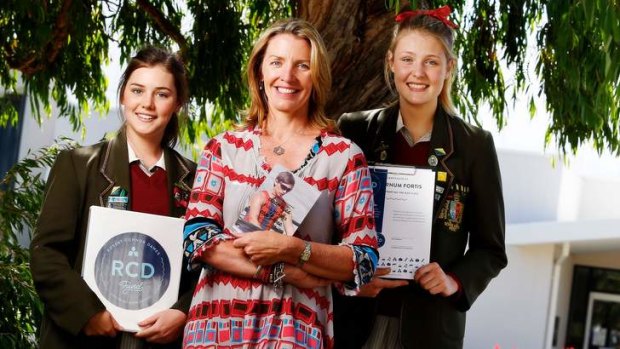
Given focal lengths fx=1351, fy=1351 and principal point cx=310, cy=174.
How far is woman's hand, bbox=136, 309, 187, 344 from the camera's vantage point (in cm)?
358

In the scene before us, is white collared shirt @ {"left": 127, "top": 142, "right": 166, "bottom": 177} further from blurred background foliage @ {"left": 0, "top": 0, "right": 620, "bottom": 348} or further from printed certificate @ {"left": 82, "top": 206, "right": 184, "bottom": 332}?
blurred background foliage @ {"left": 0, "top": 0, "right": 620, "bottom": 348}

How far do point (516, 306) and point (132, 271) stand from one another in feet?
44.1

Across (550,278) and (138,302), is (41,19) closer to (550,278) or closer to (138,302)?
(138,302)

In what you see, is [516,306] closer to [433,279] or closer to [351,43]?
[351,43]

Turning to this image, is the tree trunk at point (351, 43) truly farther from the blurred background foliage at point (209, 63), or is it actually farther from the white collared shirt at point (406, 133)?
the white collared shirt at point (406, 133)

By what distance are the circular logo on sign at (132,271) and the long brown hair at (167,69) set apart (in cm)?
37

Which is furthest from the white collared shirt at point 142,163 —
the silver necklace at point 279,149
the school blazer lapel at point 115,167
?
the silver necklace at point 279,149

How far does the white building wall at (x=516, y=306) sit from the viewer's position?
16250 mm

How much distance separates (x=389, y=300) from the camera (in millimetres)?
3752

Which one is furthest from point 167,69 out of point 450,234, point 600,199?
point 600,199

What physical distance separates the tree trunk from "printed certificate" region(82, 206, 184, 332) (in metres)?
1.73

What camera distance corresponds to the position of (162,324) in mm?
3574

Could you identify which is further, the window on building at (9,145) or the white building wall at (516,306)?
the white building wall at (516,306)

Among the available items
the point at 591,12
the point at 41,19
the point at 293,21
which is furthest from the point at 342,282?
the point at 41,19
